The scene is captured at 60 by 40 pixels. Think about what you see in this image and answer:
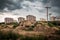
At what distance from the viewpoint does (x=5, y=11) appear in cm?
654

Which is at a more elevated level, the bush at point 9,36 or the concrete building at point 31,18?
the concrete building at point 31,18

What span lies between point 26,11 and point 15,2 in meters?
0.60

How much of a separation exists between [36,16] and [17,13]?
78 cm

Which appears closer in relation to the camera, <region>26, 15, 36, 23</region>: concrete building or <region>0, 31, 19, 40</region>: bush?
<region>0, 31, 19, 40</region>: bush

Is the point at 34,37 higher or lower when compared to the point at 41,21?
lower

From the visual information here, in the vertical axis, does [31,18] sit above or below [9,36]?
above

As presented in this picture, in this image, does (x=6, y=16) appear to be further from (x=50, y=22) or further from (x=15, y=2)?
(x=50, y=22)

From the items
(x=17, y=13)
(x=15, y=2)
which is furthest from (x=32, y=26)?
(x=15, y=2)

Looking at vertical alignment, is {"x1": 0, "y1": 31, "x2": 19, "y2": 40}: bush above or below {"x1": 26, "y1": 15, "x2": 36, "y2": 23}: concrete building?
below

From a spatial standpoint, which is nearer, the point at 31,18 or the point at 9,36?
the point at 9,36

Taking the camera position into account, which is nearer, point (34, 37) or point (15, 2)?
point (34, 37)

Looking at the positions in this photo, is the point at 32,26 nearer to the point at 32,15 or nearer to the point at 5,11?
the point at 32,15

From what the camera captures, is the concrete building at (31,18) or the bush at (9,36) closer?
the bush at (9,36)

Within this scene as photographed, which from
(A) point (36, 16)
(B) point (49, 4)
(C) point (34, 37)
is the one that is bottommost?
(C) point (34, 37)
